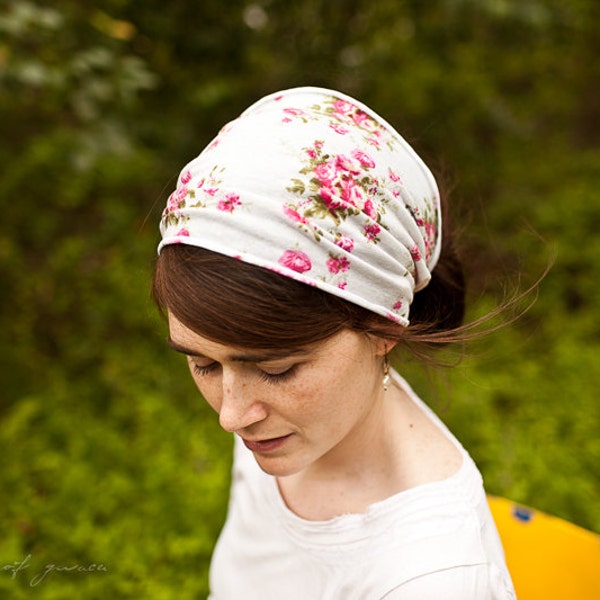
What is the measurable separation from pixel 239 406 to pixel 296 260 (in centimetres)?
33

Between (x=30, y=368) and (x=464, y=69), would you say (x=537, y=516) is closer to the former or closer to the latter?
(x=30, y=368)

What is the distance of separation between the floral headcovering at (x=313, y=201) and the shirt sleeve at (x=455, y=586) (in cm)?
51

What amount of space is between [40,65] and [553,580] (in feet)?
7.24

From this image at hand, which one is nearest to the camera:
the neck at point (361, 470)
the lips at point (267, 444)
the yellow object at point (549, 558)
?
the lips at point (267, 444)

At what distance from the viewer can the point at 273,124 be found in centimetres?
124

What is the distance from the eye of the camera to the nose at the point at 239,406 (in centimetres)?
129

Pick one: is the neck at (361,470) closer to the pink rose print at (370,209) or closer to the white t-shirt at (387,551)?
the white t-shirt at (387,551)

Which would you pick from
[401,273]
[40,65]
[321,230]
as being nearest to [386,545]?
[401,273]

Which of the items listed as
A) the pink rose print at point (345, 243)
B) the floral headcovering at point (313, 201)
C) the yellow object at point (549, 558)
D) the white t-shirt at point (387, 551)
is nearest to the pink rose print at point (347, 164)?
the floral headcovering at point (313, 201)

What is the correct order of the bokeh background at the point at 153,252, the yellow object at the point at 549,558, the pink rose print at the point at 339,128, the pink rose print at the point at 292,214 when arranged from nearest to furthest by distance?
the pink rose print at the point at 292,214 → the pink rose print at the point at 339,128 → the yellow object at the point at 549,558 → the bokeh background at the point at 153,252

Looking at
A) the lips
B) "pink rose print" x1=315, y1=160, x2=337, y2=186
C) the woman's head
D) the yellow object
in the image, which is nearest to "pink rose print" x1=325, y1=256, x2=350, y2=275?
the woman's head

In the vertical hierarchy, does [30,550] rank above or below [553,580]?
below

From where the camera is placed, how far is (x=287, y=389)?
128 centimetres

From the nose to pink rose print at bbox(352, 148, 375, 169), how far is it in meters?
0.47
